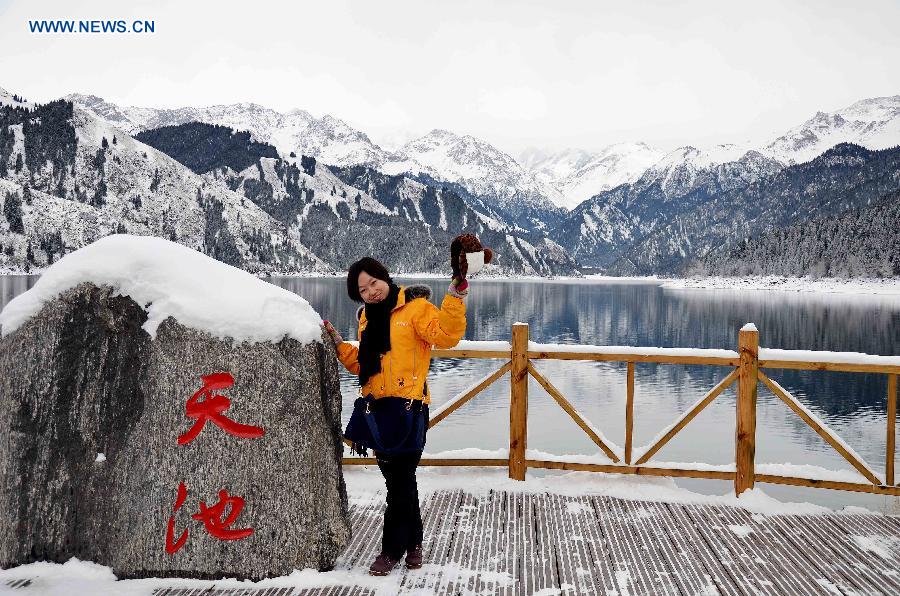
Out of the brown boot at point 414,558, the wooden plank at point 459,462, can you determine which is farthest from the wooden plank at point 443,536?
the wooden plank at point 459,462

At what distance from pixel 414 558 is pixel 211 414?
180cm

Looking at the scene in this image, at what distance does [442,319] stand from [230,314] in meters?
1.55

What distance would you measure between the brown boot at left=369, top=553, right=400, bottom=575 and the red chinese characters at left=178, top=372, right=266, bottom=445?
125 centimetres

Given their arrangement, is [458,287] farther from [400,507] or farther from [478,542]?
[478,542]

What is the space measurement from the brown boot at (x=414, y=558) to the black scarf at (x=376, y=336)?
1312 millimetres

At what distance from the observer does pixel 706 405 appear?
20.9 ft

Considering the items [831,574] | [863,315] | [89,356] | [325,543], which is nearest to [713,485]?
[831,574]

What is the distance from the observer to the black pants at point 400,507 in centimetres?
458

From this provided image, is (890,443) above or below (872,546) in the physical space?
above

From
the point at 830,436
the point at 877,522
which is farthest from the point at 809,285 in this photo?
the point at 877,522

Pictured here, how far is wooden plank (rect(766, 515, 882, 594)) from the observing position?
4609mm

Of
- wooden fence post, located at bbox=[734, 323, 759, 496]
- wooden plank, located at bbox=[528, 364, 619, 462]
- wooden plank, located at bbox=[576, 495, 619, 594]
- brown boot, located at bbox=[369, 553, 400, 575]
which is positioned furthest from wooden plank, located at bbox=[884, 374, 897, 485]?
brown boot, located at bbox=[369, 553, 400, 575]

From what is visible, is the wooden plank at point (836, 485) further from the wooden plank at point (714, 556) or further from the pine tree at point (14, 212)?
the pine tree at point (14, 212)

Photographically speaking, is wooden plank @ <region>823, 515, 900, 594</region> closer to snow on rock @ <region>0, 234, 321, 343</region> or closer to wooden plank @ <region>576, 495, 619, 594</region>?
wooden plank @ <region>576, 495, 619, 594</region>
